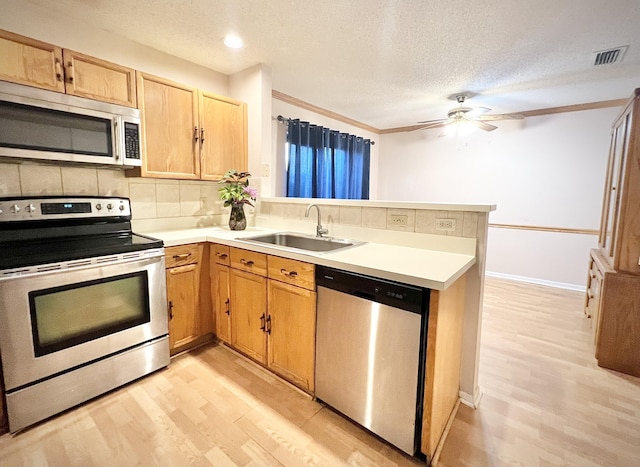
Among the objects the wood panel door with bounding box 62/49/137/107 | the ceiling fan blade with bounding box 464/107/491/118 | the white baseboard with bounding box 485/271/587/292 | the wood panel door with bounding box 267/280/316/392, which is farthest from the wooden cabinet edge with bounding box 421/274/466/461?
the white baseboard with bounding box 485/271/587/292

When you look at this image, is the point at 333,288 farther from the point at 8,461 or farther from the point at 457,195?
the point at 457,195

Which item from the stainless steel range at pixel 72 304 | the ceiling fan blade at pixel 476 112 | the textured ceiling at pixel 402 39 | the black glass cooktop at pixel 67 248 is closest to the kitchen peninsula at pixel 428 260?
the black glass cooktop at pixel 67 248

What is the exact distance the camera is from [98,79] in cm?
191

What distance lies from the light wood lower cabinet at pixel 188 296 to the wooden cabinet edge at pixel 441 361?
169 centimetres

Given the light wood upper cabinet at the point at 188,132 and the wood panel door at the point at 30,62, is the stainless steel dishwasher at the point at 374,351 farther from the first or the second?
the wood panel door at the point at 30,62

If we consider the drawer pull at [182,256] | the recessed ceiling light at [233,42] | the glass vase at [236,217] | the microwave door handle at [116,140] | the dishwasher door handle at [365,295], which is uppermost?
the recessed ceiling light at [233,42]

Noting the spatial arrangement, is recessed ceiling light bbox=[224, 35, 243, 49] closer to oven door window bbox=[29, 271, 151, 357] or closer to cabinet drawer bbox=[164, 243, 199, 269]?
cabinet drawer bbox=[164, 243, 199, 269]

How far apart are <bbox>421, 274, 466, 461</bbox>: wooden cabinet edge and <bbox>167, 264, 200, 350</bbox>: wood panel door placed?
1.69m

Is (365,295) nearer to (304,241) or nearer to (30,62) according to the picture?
(304,241)

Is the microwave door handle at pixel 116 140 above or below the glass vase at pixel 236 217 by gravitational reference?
above

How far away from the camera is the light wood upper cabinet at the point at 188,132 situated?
2.18 metres

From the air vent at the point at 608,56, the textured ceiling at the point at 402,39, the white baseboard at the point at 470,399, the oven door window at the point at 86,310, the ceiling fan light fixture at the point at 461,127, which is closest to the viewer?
the oven door window at the point at 86,310

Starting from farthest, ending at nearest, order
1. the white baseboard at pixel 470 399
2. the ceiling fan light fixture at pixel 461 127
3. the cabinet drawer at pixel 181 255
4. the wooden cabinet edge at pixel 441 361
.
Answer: the ceiling fan light fixture at pixel 461 127 < the cabinet drawer at pixel 181 255 < the white baseboard at pixel 470 399 < the wooden cabinet edge at pixel 441 361

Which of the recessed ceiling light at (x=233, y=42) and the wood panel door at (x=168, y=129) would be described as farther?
the recessed ceiling light at (x=233, y=42)
